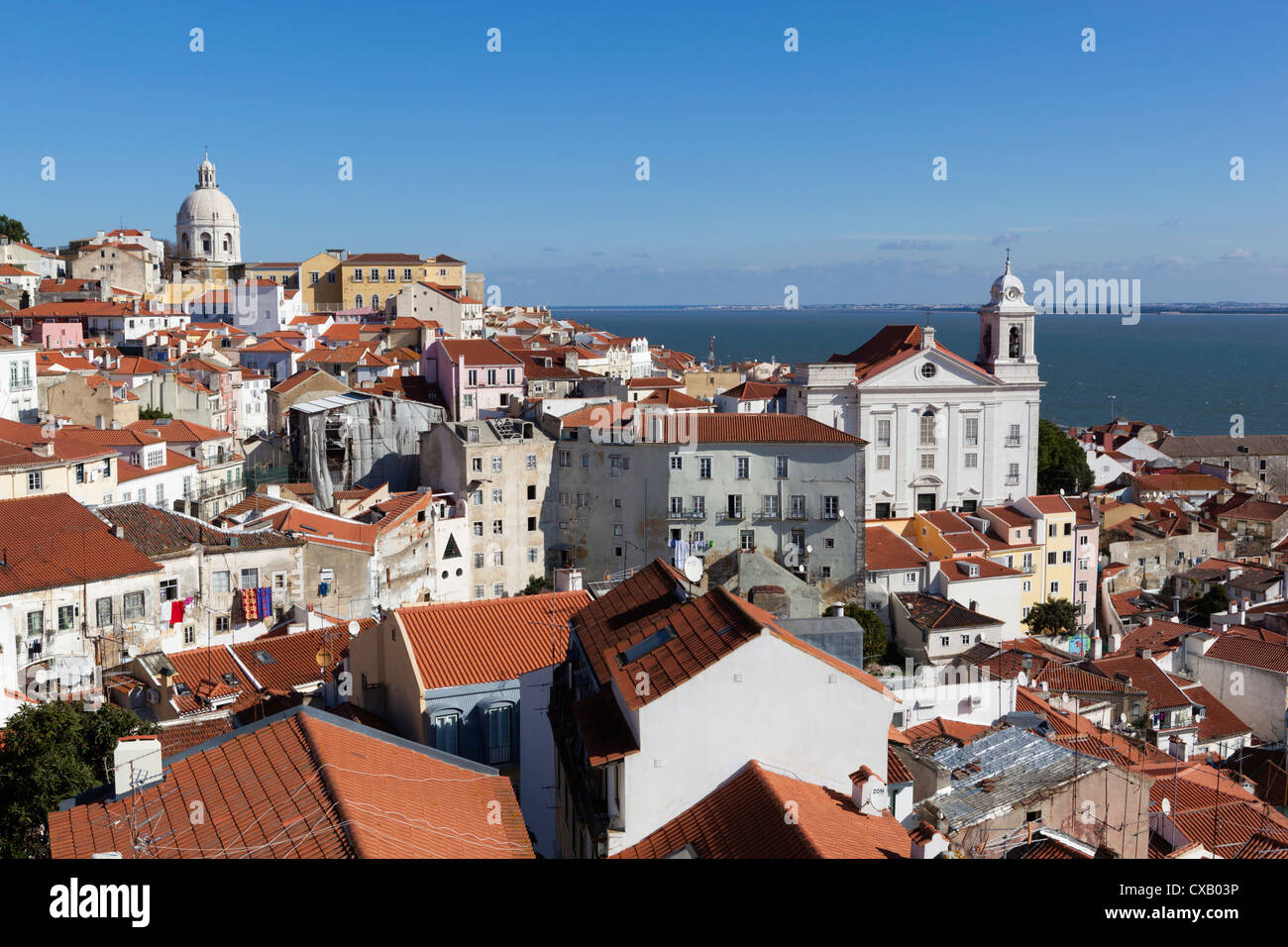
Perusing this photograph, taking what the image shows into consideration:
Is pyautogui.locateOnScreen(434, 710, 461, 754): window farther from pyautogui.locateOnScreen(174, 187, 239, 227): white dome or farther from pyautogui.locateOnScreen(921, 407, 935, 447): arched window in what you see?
pyautogui.locateOnScreen(174, 187, 239, 227): white dome

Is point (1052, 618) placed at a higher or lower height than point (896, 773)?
lower

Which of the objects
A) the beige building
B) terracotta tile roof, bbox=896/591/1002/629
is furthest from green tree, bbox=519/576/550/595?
terracotta tile roof, bbox=896/591/1002/629

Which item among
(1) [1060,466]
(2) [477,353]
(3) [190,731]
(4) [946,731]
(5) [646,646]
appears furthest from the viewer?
(1) [1060,466]

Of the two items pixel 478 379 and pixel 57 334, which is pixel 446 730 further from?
pixel 57 334

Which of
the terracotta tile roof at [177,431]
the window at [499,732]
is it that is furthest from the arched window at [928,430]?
the window at [499,732]

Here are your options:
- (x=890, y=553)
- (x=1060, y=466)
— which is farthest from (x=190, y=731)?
(x=1060, y=466)

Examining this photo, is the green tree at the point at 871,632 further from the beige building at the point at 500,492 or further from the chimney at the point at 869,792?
the chimney at the point at 869,792
